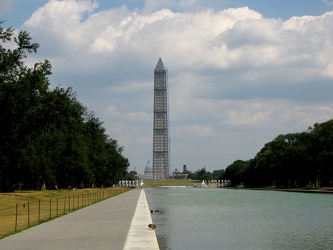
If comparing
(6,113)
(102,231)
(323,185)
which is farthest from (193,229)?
(323,185)

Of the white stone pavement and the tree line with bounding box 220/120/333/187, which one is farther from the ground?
the tree line with bounding box 220/120/333/187

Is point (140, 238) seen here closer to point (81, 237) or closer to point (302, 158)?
point (81, 237)

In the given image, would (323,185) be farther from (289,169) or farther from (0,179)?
(0,179)

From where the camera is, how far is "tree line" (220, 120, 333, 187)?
10787 centimetres

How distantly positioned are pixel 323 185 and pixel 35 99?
87168 millimetres

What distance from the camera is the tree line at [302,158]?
108 m

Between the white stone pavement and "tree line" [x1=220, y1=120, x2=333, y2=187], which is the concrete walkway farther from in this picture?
"tree line" [x1=220, y1=120, x2=333, y2=187]

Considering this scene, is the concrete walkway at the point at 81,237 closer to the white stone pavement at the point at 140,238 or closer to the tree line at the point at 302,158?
the white stone pavement at the point at 140,238

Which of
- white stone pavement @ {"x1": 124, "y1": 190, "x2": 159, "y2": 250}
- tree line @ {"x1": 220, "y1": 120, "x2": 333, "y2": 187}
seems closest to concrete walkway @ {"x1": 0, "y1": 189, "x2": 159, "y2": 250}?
white stone pavement @ {"x1": 124, "y1": 190, "x2": 159, "y2": 250}

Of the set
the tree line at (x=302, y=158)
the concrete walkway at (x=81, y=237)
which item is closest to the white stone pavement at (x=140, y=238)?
the concrete walkway at (x=81, y=237)

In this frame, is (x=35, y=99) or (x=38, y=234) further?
(x=35, y=99)

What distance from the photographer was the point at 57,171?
318ft

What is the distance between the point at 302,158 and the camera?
12150 centimetres

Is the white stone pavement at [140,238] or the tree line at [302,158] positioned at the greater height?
the tree line at [302,158]
